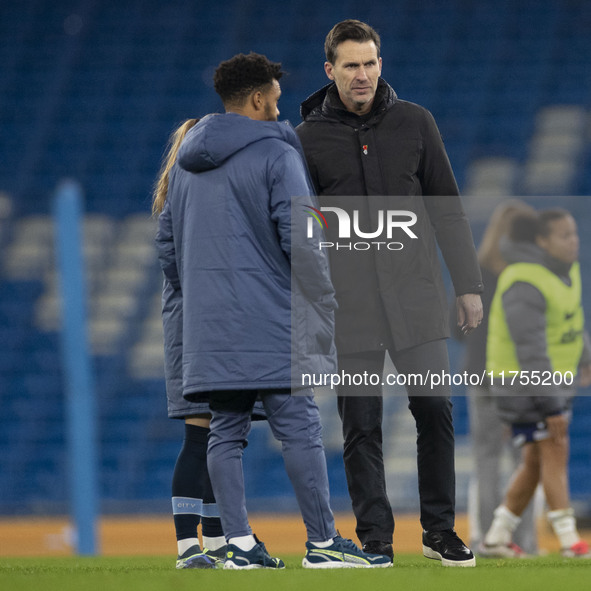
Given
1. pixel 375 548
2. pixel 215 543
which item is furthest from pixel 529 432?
pixel 215 543

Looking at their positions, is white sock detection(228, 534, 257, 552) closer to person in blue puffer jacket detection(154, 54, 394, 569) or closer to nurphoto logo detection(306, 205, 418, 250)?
person in blue puffer jacket detection(154, 54, 394, 569)

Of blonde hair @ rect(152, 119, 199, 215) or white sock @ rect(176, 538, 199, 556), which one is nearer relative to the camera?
white sock @ rect(176, 538, 199, 556)

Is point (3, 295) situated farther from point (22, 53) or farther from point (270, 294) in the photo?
point (270, 294)

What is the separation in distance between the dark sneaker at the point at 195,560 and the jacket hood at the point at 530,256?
90.3 inches

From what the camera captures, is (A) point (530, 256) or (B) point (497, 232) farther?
(B) point (497, 232)

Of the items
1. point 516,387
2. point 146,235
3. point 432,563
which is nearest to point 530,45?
point 146,235

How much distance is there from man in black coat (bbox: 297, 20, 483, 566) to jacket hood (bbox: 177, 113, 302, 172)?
0.34 metres

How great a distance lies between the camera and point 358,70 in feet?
12.3

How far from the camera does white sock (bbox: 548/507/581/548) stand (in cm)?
521

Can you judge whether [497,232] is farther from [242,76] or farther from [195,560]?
[195,560]

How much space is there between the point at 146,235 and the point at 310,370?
9790mm

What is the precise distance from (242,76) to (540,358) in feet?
7.26

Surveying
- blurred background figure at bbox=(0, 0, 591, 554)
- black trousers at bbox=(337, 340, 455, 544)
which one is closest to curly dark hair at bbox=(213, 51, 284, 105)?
black trousers at bbox=(337, 340, 455, 544)

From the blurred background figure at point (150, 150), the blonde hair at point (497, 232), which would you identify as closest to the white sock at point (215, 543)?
the blonde hair at point (497, 232)
